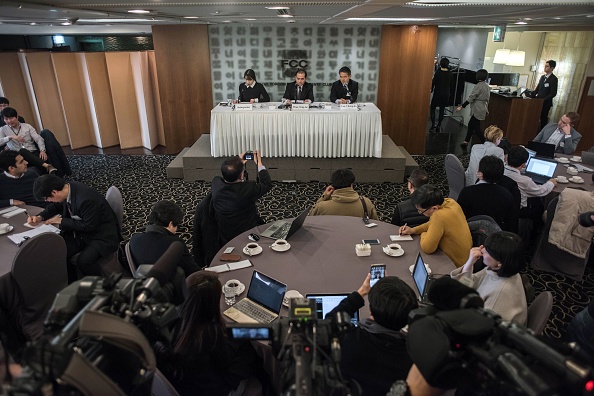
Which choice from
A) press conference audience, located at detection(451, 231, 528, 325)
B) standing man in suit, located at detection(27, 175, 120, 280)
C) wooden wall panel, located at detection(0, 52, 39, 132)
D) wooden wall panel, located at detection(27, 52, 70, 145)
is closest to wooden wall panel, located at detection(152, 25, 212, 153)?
wooden wall panel, located at detection(27, 52, 70, 145)

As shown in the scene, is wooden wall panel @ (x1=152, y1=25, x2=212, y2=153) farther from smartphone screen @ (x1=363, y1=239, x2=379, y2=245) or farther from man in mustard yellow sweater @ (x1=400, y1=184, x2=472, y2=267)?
man in mustard yellow sweater @ (x1=400, y1=184, x2=472, y2=267)

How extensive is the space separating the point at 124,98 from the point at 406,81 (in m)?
5.62

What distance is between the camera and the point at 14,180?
12.7 feet

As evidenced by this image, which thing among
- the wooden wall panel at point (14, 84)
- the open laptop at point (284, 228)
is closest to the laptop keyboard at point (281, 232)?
the open laptop at point (284, 228)

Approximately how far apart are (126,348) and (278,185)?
17.4 feet

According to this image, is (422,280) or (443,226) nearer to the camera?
(422,280)

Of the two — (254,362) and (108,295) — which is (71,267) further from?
(108,295)

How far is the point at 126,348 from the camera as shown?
1.02 meters

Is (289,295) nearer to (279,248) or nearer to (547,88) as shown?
(279,248)

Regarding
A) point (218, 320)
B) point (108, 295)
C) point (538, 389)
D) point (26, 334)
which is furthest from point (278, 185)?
point (538, 389)

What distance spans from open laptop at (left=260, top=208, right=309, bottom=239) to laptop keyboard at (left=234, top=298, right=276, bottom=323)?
2.70 feet

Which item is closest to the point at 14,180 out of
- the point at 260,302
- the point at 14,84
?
the point at 260,302

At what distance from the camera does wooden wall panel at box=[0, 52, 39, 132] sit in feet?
24.3

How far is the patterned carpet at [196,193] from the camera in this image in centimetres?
384
